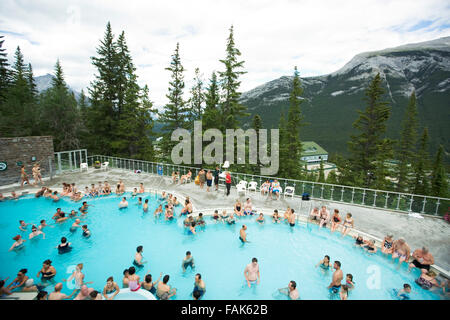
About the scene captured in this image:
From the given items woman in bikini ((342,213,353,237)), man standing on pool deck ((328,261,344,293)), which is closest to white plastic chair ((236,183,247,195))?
woman in bikini ((342,213,353,237))

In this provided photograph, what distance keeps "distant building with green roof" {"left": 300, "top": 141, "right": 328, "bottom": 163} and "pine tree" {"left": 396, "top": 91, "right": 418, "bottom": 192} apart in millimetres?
64149

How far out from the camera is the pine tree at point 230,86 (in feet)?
74.3

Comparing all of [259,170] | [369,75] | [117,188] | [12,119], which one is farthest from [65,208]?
[369,75]

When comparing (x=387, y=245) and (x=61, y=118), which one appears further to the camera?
(x=61, y=118)

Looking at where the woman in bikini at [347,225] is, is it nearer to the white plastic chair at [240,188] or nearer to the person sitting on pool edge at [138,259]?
the white plastic chair at [240,188]

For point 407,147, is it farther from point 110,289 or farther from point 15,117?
point 15,117

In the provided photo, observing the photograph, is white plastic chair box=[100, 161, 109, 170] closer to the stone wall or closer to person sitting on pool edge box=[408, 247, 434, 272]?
the stone wall

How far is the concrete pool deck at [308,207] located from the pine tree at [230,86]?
36.2 ft

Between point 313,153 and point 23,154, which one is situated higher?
point 23,154

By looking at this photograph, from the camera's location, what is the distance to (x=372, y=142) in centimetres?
2450

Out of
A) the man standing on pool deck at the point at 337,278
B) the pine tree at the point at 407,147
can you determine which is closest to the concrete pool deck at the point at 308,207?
the man standing on pool deck at the point at 337,278

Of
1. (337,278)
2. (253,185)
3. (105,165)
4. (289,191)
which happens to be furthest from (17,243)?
(289,191)

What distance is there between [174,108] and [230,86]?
7.99 meters

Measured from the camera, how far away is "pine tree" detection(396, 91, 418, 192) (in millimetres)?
31234
